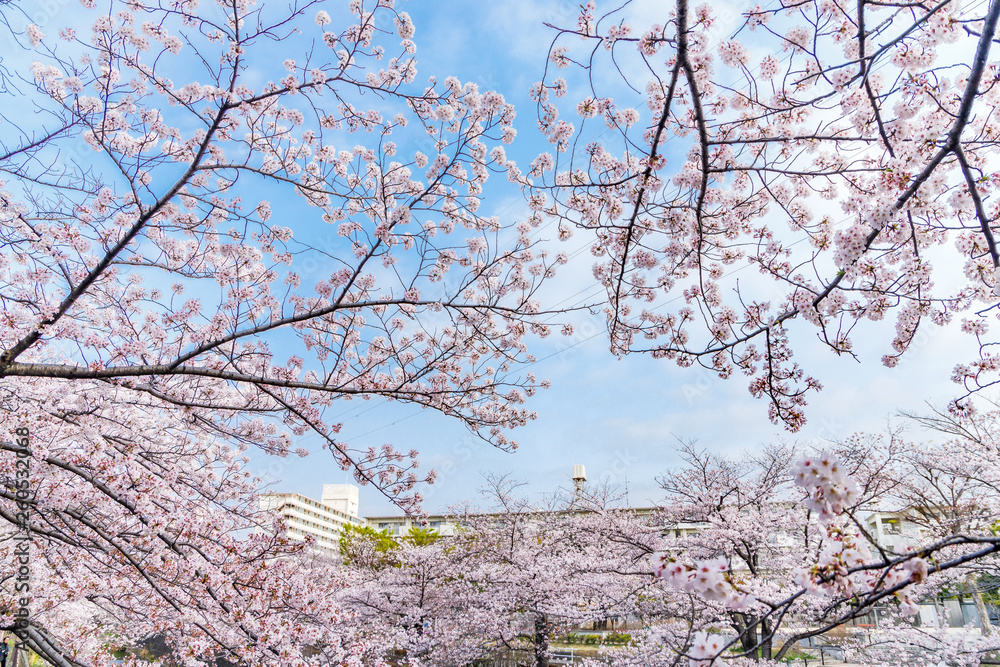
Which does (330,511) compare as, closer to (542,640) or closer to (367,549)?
(367,549)

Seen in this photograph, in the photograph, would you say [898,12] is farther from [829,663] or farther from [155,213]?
[829,663]

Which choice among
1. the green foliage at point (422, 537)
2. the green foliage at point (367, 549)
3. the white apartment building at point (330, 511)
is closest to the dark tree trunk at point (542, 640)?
the green foliage at point (367, 549)

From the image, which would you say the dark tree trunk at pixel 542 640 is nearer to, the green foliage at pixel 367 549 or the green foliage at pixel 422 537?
the green foliage at pixel 367 549

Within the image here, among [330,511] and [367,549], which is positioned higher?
[330,511]

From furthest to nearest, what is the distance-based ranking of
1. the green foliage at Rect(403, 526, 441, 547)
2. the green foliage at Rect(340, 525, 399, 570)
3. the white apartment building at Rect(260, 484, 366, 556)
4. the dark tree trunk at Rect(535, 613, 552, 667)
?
the white apartment building at Rect(260, 484, 366, 556) < the green foliage at Rect(403, 526, 441, 547) < the green foliage at Rect(340, 525, 399, 570) < the dark tree trunk at Rect(535, 613, 552, 667)

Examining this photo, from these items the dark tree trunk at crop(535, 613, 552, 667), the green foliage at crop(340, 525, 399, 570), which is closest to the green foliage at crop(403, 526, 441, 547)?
the green foliage at crop(340, 525, 399, 570)

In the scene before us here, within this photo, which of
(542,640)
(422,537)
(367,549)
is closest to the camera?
(542,640)

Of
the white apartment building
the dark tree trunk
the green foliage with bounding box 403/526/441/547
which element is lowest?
the dark tree trunk

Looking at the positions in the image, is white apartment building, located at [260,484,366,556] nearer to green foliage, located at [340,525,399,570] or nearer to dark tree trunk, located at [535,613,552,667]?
green foliage, located at [340,525,399,570]

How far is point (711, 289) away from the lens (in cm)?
451

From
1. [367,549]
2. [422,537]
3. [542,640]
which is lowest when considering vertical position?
[542,640]

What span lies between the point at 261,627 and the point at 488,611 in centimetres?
1127

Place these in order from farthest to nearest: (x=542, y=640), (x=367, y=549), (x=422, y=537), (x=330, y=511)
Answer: (x=330, y=511) < (x=422, y=537) < (x=367, y=549) < (x=542, y=640)

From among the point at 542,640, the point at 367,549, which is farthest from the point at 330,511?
the point at 542,640
